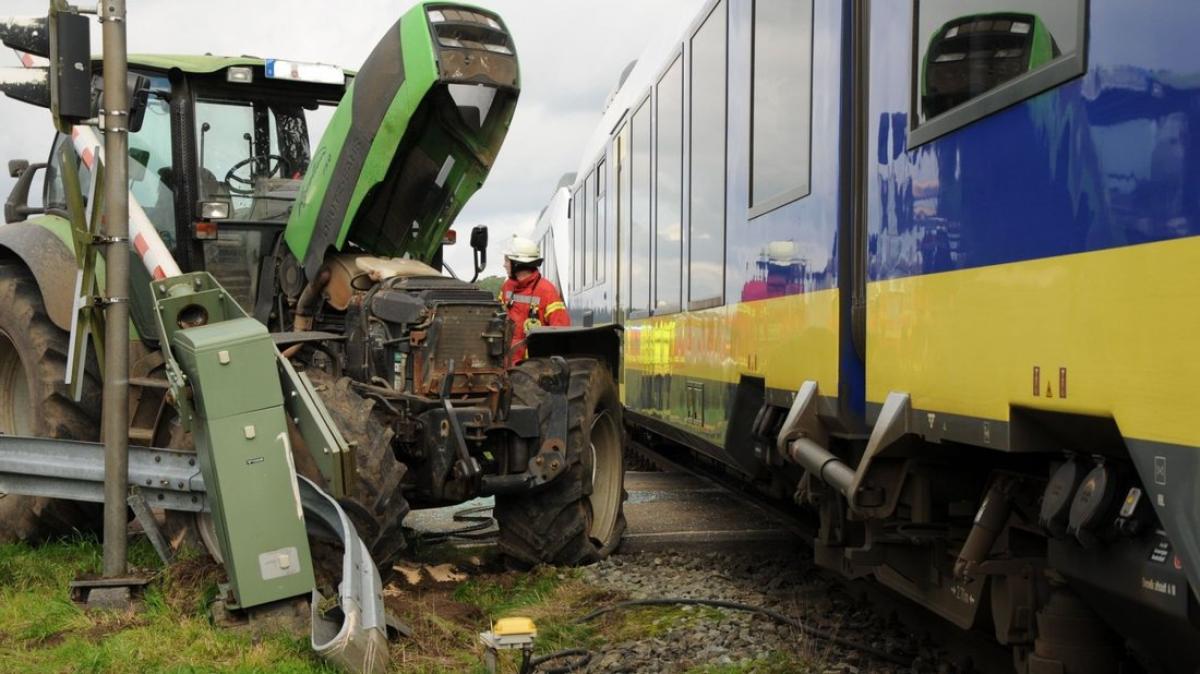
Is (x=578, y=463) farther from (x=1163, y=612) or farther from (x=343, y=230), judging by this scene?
(x=1163, y=612)

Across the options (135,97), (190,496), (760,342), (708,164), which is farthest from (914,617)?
(135,97)

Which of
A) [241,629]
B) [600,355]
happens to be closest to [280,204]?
[600,355]

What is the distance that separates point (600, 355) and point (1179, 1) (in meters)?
5.58

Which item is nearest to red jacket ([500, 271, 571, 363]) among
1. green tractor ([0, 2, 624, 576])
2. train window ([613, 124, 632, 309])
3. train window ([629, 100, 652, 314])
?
train window ([629, 100, 652, 314])

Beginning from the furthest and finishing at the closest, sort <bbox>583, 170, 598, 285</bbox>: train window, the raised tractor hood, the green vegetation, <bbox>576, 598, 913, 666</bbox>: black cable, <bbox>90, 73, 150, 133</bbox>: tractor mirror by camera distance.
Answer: <bbox>583, 170, 598, 285</bbox>: train window, <bbox>90, 73, 150, 133</bbox>: tractor mirror, the raised tractor hood, <bbox>576, 598, 913, 666</bbox>: black cable, the green vegetation

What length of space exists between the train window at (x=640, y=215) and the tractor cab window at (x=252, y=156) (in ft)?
11.1

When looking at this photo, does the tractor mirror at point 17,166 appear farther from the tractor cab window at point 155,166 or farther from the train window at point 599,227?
the train window at point 599,227

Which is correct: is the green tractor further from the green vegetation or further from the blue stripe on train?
the blue stripe on train

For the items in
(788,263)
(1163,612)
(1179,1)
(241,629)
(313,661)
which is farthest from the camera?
(788,263)

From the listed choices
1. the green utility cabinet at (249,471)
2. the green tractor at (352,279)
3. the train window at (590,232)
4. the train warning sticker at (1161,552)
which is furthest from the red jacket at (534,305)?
the train warning sticker at (1161,552)

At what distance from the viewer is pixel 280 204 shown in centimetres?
725

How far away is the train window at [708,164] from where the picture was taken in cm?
714

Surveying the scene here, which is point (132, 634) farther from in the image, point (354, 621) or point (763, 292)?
point (763, 292)

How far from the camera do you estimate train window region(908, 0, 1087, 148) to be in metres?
3.24
